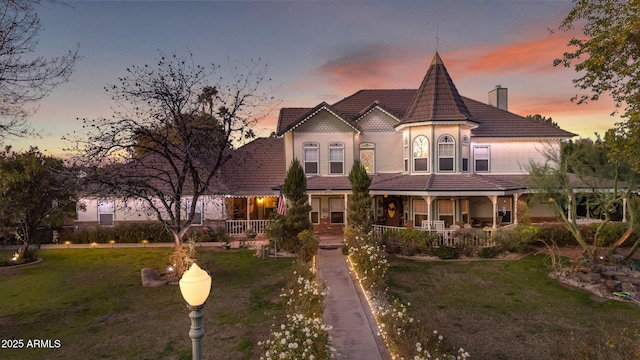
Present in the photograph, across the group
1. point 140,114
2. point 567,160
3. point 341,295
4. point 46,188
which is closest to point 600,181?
point 567,160

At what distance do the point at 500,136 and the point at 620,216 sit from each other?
11261mm

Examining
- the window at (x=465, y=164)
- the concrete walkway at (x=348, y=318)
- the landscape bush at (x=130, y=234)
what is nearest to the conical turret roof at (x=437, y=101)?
the window at (x=465, y=164)

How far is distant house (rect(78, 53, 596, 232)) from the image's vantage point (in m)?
20.1

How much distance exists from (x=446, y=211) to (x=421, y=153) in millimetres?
3763

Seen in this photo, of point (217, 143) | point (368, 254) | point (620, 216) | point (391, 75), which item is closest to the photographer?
point (368, 254)

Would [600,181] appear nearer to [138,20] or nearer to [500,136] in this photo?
[500,136]

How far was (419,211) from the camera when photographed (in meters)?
21.2

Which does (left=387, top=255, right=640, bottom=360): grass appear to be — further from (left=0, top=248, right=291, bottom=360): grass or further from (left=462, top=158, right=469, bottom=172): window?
(left=462, top=158, right=469, bottom=172): window

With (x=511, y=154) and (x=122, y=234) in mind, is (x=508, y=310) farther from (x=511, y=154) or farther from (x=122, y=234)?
(x=122, y=234)

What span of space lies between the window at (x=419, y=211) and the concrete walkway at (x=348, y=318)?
27.7ft

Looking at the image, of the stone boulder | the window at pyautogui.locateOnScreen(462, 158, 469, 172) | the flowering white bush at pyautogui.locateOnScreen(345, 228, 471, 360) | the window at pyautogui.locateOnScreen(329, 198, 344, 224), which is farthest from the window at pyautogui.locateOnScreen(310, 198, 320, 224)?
the stone boulder

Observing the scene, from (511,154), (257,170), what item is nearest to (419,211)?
(511,154)

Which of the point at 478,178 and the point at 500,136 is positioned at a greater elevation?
the point at 500,136

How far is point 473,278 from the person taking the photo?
43.0ft
